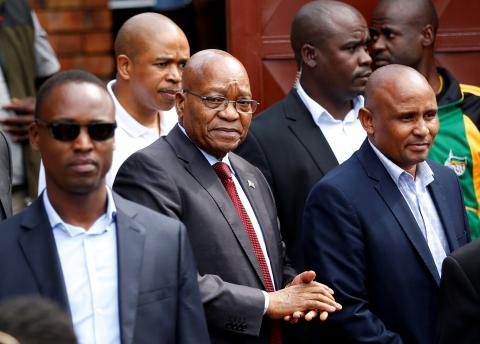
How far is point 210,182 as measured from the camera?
4.79 metres

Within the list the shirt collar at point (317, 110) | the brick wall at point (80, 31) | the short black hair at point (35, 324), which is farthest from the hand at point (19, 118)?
the short black hair at point (35, 324)

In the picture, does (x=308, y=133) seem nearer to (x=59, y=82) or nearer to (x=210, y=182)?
(x=210, y=182)

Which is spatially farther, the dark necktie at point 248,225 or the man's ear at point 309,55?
the man's ear at point 309,55

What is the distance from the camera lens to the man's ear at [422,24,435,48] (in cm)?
648

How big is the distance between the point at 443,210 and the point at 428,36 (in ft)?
5.69

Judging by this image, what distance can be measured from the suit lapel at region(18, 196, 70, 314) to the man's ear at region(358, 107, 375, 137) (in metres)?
1.62

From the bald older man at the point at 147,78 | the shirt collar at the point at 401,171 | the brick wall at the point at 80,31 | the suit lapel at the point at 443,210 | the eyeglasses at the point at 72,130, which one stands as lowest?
the suit lapel at the point at 443,210

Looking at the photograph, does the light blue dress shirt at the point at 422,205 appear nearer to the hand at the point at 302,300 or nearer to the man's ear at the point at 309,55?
the hand at the point at 302,300

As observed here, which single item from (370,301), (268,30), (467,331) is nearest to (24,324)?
(467,331)

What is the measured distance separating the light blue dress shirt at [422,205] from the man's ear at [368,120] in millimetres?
66

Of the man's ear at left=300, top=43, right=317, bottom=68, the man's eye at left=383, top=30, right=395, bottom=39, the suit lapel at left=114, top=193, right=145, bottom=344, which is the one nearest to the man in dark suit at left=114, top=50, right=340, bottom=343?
the suit lapel at left=114, top=193, right=145, bottom=344

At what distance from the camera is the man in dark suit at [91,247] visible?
3975mm

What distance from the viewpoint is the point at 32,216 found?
4.06 metres

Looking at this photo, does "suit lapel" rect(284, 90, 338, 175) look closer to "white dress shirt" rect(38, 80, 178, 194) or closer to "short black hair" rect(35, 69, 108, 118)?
"white dress shirt" rect(38, 80, 178, 194)
